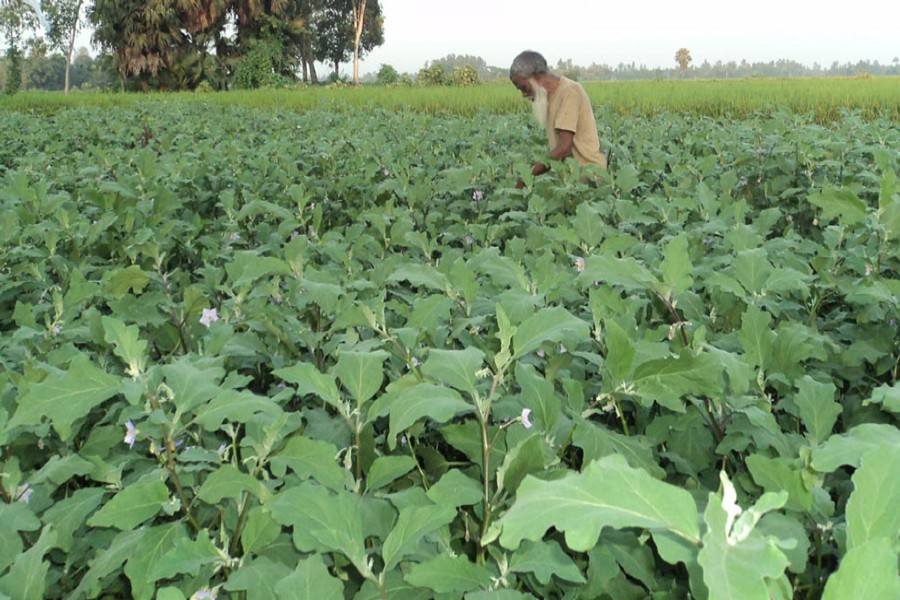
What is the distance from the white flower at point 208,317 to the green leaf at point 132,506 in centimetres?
88

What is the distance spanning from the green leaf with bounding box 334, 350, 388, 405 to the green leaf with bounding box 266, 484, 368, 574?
0.88ft

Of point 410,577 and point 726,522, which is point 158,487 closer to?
point 410,577

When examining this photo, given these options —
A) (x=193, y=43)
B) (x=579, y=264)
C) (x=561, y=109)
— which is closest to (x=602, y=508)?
(x=579, y=264)

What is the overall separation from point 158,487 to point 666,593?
660 millimetres

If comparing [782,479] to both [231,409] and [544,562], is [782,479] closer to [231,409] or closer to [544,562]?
[544,562]

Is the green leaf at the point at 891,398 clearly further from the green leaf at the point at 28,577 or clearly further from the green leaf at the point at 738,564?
the green leaf at the point at 28,577

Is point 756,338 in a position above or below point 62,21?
below

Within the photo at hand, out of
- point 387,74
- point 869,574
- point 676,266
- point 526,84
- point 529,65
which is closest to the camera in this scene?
point 869,574

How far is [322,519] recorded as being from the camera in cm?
88

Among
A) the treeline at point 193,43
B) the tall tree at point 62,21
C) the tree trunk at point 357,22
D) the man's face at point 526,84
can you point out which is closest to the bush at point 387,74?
the tree trunk at point 357,22

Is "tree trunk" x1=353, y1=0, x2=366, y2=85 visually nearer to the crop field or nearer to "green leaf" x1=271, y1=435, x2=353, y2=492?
the crop field

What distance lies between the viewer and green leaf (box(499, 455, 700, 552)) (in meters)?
0.62

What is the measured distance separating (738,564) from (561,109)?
15.6 ft

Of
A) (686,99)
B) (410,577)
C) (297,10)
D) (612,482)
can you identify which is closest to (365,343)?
(410,577)
